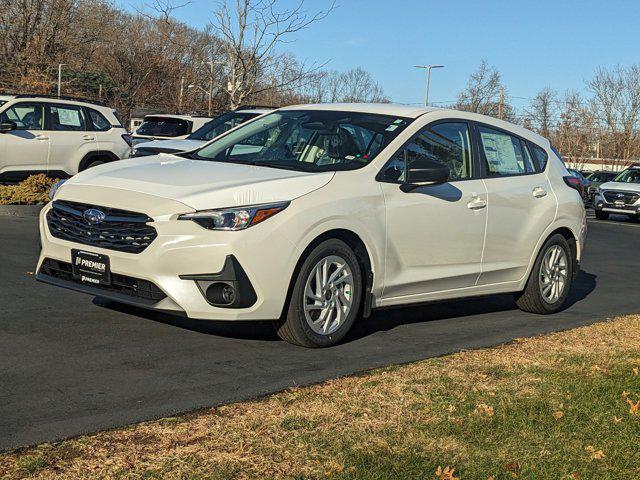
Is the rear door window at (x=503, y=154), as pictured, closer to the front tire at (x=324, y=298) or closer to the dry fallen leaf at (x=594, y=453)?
the front tire at (x=324, y=298)

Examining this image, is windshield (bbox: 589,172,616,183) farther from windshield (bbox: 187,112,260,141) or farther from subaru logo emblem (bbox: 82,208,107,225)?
subaru logo emblem (bbox: 82,208,107,225)

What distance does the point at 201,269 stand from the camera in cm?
596

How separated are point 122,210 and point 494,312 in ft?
13.0

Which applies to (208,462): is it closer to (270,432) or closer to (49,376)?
(270,432)

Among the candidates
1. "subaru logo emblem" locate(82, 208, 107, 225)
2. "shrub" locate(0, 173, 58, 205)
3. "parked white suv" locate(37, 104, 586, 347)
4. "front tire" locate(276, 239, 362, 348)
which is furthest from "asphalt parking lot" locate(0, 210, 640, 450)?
"shrub" locate(0, 173, 58, 205)

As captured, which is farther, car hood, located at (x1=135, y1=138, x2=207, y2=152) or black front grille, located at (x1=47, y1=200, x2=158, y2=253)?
car hood, located at (x1=135, y1=138, x2=207, y2=152)

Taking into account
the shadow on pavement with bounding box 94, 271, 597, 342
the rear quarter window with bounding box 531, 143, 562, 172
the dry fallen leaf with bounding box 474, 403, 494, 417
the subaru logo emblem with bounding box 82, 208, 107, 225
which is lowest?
the shadow on pavement with bounding box 94, 271, 597, 342

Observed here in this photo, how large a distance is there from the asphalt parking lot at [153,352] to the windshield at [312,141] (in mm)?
1263

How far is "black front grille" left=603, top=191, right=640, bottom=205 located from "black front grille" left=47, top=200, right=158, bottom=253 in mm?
25162

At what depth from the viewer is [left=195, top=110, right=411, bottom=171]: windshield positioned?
704cm

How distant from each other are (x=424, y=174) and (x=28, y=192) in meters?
9.98

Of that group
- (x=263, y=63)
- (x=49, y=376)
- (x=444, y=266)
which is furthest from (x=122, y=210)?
(x=263, y=63)

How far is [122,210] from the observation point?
6152mm

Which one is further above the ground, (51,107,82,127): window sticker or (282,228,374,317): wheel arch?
(51,107,82,127): window sticker
